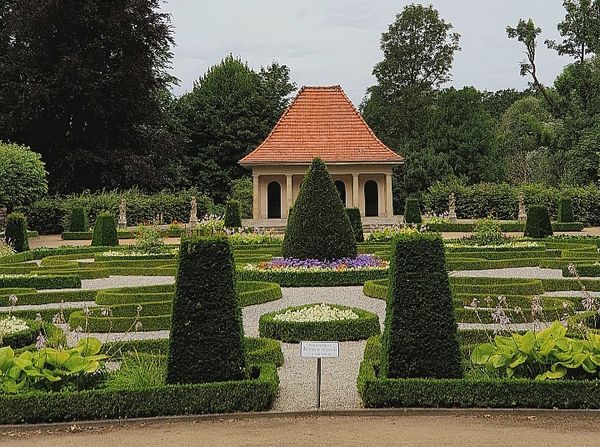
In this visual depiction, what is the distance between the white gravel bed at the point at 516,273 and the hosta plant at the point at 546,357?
932 cm

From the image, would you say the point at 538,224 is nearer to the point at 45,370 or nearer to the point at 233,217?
the point at 233,217

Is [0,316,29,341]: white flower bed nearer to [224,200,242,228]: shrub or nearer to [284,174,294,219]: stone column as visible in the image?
[224,200,242,228]: shrub

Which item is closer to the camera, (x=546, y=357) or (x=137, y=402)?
(x=137, y=402)

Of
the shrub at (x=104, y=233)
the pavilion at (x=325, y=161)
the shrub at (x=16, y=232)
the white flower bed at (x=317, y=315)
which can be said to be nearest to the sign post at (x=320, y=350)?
the white flower bed at (x=317, y=315)

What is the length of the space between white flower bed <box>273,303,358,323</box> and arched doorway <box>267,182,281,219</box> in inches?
988

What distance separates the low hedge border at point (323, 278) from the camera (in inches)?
647

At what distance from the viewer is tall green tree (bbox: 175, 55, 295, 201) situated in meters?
49.5

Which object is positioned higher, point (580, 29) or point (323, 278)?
point (580, 29)

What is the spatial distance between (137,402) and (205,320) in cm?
100

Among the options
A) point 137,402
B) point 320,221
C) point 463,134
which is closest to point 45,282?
point 320,221

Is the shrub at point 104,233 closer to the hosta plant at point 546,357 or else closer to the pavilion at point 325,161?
the pavilion at point 325,161

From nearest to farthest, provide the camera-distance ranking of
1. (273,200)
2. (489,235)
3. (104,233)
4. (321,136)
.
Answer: (489,235), (104,233), (273,200), (321,136)

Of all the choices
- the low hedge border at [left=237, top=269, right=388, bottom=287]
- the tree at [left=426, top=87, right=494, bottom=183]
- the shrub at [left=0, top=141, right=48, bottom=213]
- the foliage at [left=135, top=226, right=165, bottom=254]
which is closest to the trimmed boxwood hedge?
the low hedge border at [left=237, top=269, right=388, bottom=287]

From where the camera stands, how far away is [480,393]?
24.2 feet
